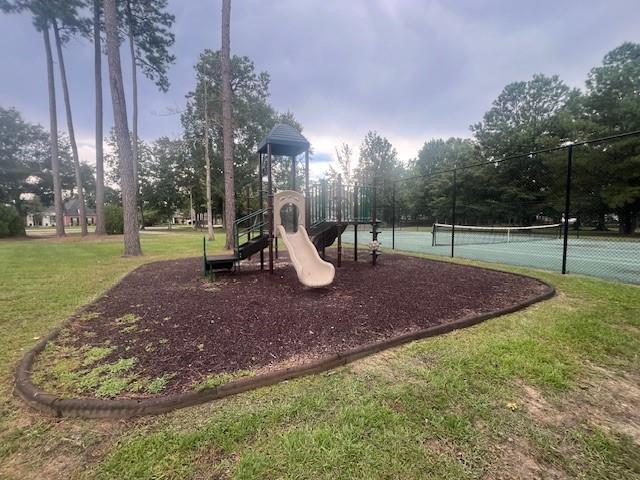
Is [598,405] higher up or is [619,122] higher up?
[619,122]

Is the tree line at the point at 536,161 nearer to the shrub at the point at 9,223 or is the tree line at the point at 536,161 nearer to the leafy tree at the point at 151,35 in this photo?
the leafy tree at the point at 151,35

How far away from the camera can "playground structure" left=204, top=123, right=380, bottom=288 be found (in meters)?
5.85

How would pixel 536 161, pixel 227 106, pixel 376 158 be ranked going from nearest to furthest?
pixel 227 106 < pixel 536 161 < pixel 376 158

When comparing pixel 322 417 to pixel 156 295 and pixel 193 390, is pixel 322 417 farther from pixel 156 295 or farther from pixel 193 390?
pixel 156 295

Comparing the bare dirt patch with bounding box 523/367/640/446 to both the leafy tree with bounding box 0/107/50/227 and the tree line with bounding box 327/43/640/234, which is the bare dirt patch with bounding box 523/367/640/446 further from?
the leafy tree with bounding box 0/107/50/227

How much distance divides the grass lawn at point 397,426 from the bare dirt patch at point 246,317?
0.41m

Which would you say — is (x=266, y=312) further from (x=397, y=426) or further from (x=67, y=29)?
(x=67, y=29)

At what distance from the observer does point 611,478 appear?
139cm

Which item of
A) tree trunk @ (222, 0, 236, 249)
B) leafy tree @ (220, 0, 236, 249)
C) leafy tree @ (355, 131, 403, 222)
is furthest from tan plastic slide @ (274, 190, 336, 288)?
leafy tree @ (355, 131, 403, 222)

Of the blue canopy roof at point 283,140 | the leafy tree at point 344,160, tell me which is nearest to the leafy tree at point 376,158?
the leafy tree at point 344,160

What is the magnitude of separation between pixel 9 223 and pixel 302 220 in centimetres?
2283

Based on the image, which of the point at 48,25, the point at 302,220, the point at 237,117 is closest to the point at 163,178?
the point at 237,117

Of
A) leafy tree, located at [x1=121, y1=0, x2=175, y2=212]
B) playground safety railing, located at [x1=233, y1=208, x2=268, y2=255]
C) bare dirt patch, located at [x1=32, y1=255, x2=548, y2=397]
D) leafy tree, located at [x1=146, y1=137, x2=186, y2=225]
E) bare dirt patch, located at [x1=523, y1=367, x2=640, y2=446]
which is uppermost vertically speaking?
leafy tree, located at [x1=121, y1=0, x2=175, y2=212]

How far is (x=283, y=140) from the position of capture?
693 cm
